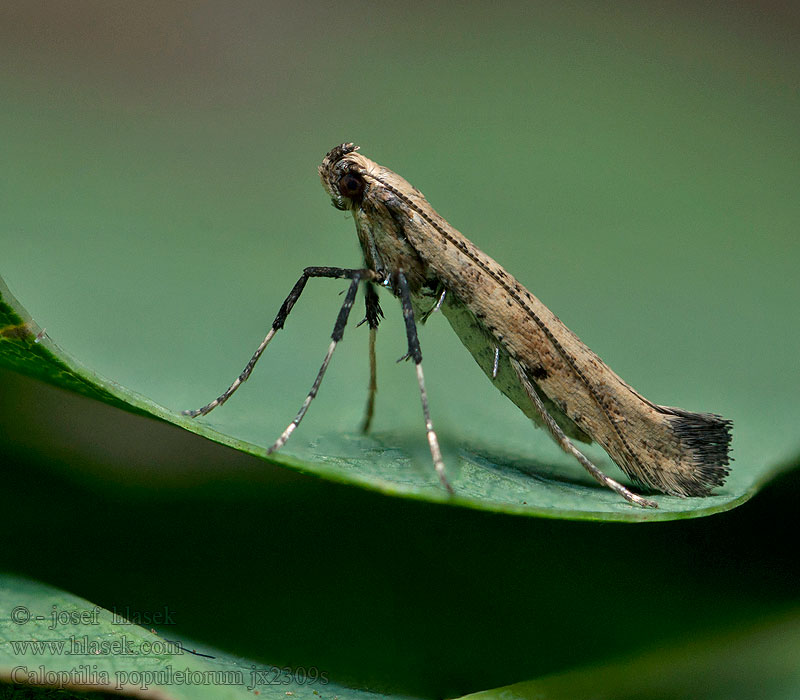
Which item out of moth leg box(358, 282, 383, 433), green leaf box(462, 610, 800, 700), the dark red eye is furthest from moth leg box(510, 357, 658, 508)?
the dark red eye

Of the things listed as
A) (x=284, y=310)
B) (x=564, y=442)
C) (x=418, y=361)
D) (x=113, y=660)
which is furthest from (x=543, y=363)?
(x=113, y=660)

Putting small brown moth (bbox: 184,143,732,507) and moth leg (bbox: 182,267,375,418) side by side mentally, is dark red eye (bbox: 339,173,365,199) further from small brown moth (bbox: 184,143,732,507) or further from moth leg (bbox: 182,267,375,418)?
moth leg (bbox: 182,267,375,418)

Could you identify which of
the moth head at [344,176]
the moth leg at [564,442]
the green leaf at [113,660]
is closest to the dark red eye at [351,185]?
the moth head at [344,176]

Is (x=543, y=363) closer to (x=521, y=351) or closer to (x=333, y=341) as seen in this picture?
(x=521, y=351)

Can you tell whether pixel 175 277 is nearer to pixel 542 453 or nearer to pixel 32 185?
pixel 32 185

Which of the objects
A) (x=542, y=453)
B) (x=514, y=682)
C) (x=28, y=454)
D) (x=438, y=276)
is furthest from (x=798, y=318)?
(x=28, y=454)

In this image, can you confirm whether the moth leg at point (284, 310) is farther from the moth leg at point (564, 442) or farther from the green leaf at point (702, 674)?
the green leaf at point (702, 674)
